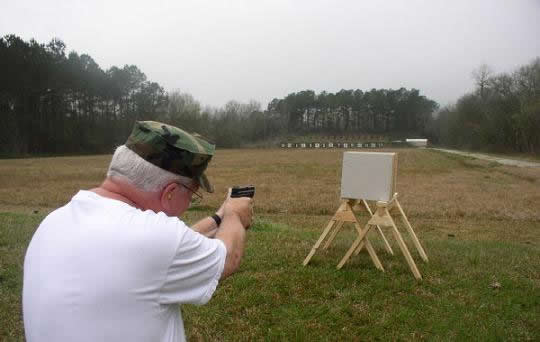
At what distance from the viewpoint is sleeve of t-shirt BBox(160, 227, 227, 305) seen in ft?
5.07

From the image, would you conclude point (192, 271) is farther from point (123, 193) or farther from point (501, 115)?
point (501, 115)

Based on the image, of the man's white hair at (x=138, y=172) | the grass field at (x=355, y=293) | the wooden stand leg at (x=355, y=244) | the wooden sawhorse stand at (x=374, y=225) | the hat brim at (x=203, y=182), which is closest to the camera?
the man's white hair at (x=138, y=172)

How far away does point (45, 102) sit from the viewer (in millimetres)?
60031

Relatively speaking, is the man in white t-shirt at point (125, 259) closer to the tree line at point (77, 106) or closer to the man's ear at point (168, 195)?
the man's ear at point (168, 195)

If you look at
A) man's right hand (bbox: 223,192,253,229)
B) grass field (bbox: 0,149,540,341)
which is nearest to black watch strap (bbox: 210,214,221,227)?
man's right hand (bbox: 223,192,253,229)

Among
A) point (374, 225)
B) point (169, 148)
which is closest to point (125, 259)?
point (169, 148)

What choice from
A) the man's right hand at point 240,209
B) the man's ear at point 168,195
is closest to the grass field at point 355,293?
the man's right hand at point 240,209

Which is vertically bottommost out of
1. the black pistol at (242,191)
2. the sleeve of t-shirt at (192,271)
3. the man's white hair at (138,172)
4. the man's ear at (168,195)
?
the sleeve of t-shirt at (192,271)

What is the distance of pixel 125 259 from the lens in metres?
1.46

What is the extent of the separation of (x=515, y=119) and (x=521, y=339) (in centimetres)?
5883

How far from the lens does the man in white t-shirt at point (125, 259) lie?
146 centimetres

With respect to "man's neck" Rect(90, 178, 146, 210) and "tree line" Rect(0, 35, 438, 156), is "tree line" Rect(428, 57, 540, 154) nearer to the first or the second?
"tree line" Rect(0, 35, 438, 156)

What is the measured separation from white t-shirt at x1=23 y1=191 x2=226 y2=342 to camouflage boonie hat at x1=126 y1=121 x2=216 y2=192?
22 cm

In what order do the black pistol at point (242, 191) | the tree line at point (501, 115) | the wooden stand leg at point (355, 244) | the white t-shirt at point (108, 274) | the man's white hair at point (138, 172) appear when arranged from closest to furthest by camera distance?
the white t-shirt at point (108, 274) < the man's white hair at point (138, 172) < the black pistol at point (242, 191) < the wooden stand leg at point (355, 244) < the tree line at point (501, 115)
